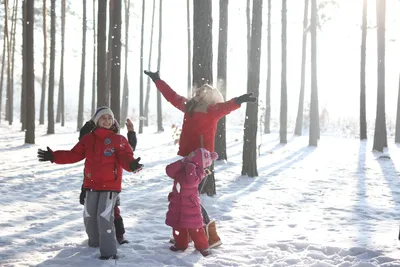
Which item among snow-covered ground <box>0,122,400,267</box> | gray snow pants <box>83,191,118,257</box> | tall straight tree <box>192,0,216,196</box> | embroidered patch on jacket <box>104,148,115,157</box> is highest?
tall straight tree <box>192,0,216,196</box>

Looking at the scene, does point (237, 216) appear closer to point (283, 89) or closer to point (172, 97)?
point (172, 97)

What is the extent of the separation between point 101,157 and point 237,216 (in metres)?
3.09

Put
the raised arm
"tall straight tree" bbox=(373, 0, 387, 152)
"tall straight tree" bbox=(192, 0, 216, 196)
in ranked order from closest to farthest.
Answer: the raised arm < "tall straight tree" bbox=(192, 0, 216, 196) < "tall straight tree" bbox=(373, 0, 387, 152)

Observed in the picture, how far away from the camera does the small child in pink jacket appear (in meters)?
4.54

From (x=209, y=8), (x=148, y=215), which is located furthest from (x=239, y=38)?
(x=148, y=215)

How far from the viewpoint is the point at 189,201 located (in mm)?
4559

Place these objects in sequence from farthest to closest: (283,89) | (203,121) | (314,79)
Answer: (283,89) < (314,79) < (203,121)

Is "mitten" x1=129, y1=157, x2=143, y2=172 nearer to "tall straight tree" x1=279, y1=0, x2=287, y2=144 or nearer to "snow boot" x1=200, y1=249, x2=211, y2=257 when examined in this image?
"snow boot" x1=200, y1=249, x2=211, y2=257

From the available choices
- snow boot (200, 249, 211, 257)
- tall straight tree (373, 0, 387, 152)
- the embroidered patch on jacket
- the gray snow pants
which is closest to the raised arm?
the embroidered patch on jacket

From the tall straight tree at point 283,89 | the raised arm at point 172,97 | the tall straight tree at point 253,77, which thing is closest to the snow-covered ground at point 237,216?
the tall straight tree at point 253,77

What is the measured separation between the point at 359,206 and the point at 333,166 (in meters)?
5.66

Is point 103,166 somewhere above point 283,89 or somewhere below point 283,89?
below

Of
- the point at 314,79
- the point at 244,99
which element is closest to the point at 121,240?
the point at 244,99

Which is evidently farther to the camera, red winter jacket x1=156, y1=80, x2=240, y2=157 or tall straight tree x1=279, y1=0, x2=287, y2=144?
tall straight tree x1=279, y1=0, x2=287, y2=144
